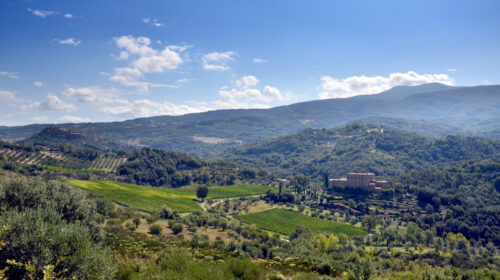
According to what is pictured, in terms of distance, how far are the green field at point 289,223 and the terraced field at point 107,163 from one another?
10019 centimetres

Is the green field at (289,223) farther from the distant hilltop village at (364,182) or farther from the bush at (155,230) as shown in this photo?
the distant hilltop village at (364,182)

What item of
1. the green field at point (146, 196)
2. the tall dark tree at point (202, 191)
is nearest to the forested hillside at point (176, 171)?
the green field at point (146, 196)

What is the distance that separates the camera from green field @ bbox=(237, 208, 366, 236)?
260 ft

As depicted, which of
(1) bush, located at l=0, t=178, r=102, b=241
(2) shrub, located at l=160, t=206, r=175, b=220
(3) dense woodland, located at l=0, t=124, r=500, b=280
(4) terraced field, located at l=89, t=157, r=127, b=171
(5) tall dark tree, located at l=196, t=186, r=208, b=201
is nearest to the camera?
(3) dense woodland, located at l=0, t=124, r=500, b=280

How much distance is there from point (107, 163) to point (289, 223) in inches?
5016

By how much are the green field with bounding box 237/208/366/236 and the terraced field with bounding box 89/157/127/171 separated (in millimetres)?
100195

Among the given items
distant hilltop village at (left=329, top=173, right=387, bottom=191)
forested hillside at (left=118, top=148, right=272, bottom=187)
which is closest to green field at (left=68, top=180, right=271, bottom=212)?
forested hillside at (left=118, top=148, right=272, bottom=187)

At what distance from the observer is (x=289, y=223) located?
3403 inches

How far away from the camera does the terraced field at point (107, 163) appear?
156150 mm

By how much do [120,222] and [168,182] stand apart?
9454 cm

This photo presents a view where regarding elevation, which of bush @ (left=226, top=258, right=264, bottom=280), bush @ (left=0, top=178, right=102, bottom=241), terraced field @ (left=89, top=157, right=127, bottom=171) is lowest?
terraced field @ (left=89, top=157, right=127, bottom=171)

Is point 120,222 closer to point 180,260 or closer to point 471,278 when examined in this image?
point 180,260

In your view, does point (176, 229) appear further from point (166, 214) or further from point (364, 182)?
point (364, 182)

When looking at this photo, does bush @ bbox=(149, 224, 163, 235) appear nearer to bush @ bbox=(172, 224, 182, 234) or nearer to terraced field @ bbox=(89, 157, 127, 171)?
bush @ bbox=(172, 224, 182, 234)
